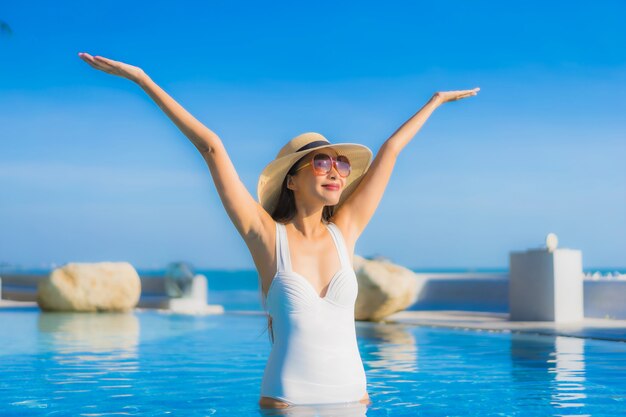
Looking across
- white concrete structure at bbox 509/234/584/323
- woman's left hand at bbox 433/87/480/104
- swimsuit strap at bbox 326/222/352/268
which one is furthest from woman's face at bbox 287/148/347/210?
white concrete structure at bbox 509/234/584/323

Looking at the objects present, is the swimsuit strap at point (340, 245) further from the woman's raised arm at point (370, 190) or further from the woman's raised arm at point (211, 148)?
the woman's raised arm at point (211, 148)

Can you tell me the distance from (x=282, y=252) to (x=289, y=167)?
413 mm

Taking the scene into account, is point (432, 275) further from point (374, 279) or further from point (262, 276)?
point (262, 276)

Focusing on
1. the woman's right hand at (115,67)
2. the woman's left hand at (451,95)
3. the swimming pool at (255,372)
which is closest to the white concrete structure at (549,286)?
the swimming pool at (255,372)

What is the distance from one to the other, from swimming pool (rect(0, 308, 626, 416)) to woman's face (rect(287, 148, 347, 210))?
85cm

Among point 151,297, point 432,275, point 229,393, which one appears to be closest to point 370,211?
point 229,393

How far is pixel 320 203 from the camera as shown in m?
3.62

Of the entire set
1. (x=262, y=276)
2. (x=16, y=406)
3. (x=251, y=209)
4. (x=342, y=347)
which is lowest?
(x=16, y=406)

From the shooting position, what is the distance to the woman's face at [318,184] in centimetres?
355

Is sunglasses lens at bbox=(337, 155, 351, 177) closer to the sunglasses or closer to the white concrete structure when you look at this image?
the sunglasses

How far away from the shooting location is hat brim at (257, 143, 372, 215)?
3.61 metres

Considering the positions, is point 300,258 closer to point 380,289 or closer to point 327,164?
point 327,164

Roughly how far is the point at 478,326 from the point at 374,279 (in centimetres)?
213

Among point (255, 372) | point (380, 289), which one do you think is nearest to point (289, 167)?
point (255, 372)
